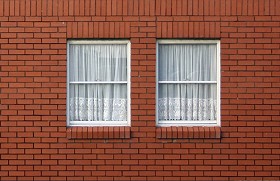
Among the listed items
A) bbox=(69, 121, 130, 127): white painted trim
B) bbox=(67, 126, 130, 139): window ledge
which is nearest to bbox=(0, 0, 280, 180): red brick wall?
bbox=(67, 126, 130, 139): window ledge

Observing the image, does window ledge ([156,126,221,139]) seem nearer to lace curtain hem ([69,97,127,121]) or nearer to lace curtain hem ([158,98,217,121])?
lace curtain hem ([158,98,217,121])

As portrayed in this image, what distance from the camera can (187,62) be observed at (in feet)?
25.6

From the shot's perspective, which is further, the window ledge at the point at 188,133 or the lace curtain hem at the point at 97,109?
the lace curtain hem at the point at 97,109

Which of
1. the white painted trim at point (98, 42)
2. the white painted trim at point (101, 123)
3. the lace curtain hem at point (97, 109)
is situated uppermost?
the white painted trim at point (98, 42)

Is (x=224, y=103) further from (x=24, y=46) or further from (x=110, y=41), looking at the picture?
(x=24, y=46)

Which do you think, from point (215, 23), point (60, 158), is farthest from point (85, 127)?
point (215, 23)

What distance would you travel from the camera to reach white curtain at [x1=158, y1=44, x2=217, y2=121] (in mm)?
7773

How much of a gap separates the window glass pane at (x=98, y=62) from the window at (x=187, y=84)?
554 millimetres

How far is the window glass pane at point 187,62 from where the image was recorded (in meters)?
7.77

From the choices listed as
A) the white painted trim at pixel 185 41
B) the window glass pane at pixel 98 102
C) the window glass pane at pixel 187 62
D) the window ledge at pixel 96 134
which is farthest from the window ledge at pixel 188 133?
the white painted trim at pixel 185 41

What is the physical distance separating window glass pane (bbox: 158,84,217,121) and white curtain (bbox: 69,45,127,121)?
1.91 feet

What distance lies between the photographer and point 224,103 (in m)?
7.60

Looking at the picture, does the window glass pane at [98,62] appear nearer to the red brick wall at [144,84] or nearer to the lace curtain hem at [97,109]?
the red brick wall at [144,84]

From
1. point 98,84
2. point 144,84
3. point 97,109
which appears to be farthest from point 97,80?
point 144,84
